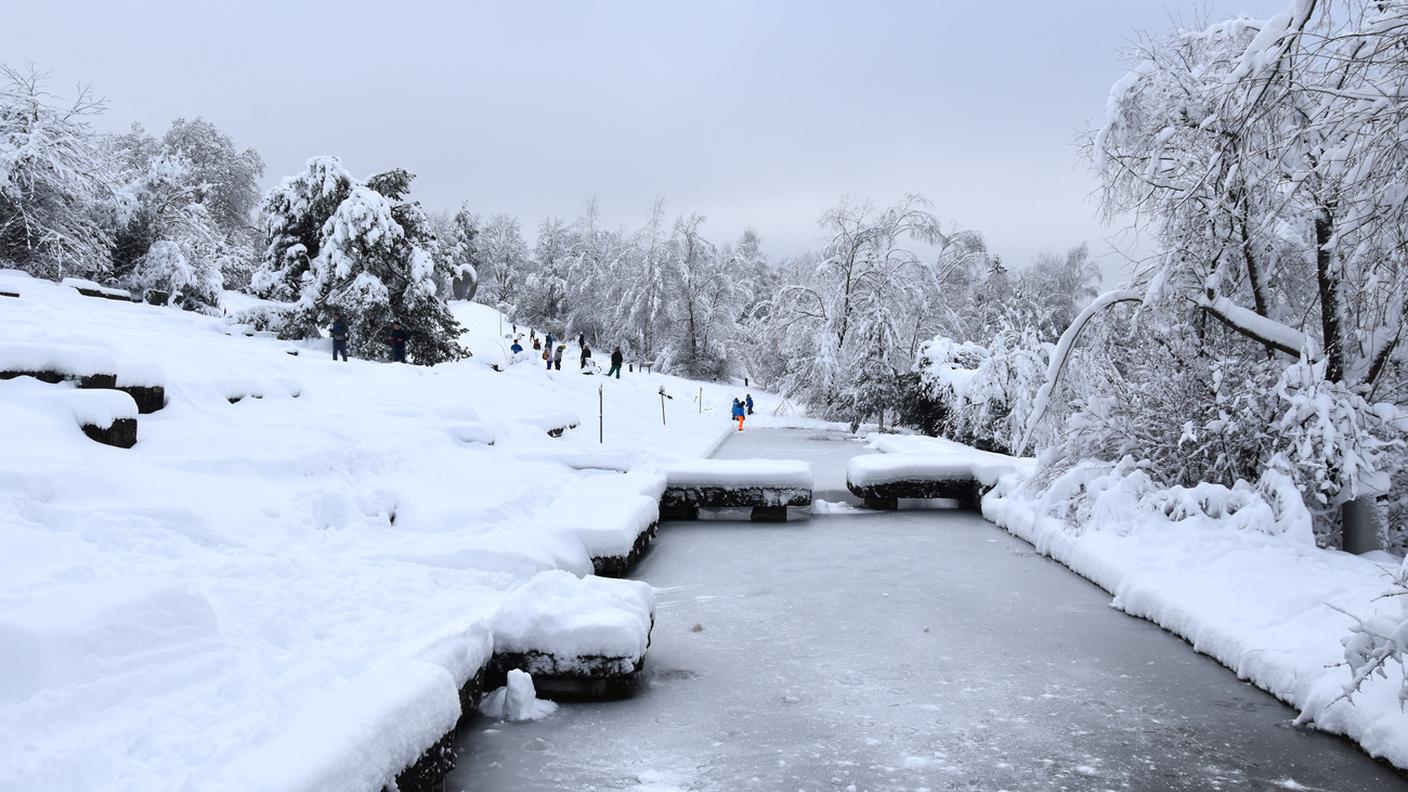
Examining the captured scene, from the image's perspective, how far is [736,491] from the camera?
13.0m

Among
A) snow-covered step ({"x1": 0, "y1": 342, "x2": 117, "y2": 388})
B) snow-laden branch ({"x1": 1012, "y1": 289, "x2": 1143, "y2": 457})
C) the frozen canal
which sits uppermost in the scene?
snow-laden branch ({"x1": 1012, "y1": 289, "x2": 1143, "y2": 457})

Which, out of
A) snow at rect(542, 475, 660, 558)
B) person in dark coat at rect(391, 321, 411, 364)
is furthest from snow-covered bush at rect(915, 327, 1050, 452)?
person in dark coat at rect(391, 321, 411, 364)

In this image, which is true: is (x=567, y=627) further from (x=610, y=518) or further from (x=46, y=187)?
(x=46, y=187)

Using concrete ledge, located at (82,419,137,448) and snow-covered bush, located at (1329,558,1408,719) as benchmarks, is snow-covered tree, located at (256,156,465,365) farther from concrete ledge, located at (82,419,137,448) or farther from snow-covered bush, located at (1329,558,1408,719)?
snow-covered bush, located at (1329,558,1408,719)

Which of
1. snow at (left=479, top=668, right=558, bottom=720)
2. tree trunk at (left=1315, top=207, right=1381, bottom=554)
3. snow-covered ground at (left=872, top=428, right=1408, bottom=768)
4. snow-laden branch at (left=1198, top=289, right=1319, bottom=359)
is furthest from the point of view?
snow-laden branch at (left=1198, top=289, right=1319, bottom=359)

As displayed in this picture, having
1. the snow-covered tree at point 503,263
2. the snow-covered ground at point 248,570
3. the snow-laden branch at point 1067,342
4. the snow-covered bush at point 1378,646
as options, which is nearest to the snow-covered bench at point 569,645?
the snow-covered ground at point 248,570

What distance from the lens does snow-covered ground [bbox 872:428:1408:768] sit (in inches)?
203

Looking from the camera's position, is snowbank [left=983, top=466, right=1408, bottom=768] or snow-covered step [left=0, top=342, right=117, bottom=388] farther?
snow-covered step [left=0, top=342, right=117, bottom=388]

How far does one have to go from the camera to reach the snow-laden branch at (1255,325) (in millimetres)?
9367

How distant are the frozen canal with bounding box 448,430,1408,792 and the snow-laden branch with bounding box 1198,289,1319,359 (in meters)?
3.25

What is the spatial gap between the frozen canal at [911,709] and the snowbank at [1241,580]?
18cm

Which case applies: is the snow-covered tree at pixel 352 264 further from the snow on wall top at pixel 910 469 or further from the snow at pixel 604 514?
the snow on wall top at pixel 910 469

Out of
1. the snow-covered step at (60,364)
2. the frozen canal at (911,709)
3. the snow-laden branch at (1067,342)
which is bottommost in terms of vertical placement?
the frozen canal at (911,709)

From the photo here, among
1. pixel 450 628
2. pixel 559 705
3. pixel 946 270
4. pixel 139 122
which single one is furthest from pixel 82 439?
pixel 139 122
